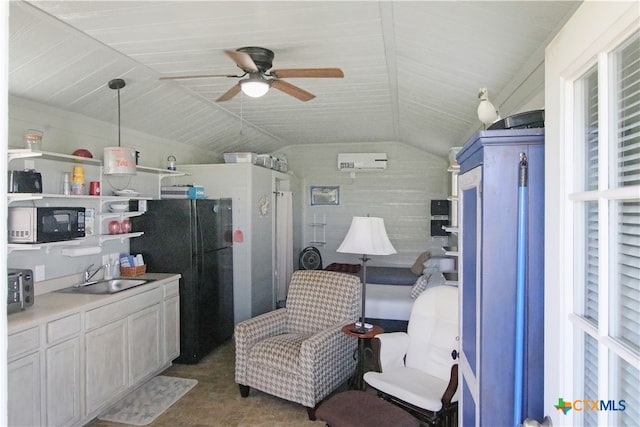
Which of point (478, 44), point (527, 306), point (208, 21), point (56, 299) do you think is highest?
point (208, 21)

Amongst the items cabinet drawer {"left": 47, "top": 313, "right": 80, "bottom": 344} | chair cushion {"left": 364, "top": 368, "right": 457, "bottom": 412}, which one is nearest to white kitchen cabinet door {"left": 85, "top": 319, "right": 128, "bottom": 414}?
cabinet drawer {"left": 47, "top": 313, "right": 80, "bottom": 344}

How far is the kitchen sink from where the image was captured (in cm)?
344

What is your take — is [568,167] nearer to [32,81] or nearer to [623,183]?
[623,183]

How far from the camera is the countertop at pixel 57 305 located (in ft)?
8.00

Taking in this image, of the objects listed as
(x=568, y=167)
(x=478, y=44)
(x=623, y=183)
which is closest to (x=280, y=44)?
(x=478, y=44)

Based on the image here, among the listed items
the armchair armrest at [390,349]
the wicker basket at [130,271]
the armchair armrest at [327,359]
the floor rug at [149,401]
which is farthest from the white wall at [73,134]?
the armchair armrest at [390,349]

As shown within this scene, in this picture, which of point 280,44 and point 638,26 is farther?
point 280,44

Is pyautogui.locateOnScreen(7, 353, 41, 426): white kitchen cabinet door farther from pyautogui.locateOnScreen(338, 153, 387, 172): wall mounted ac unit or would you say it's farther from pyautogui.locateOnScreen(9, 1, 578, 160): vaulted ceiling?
pyautogui.locateOnScreen(338, 153, 387, 172): wall mounted ac unit

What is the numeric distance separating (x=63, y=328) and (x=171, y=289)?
4.15ft

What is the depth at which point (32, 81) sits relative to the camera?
2.84 metres

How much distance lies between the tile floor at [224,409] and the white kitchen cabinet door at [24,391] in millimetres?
627

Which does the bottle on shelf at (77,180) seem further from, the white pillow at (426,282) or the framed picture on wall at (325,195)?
the framed picture on wall at (325,195)

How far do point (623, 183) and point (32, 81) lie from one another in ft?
11.2

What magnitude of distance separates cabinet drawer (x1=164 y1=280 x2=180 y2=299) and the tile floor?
0.74 m
